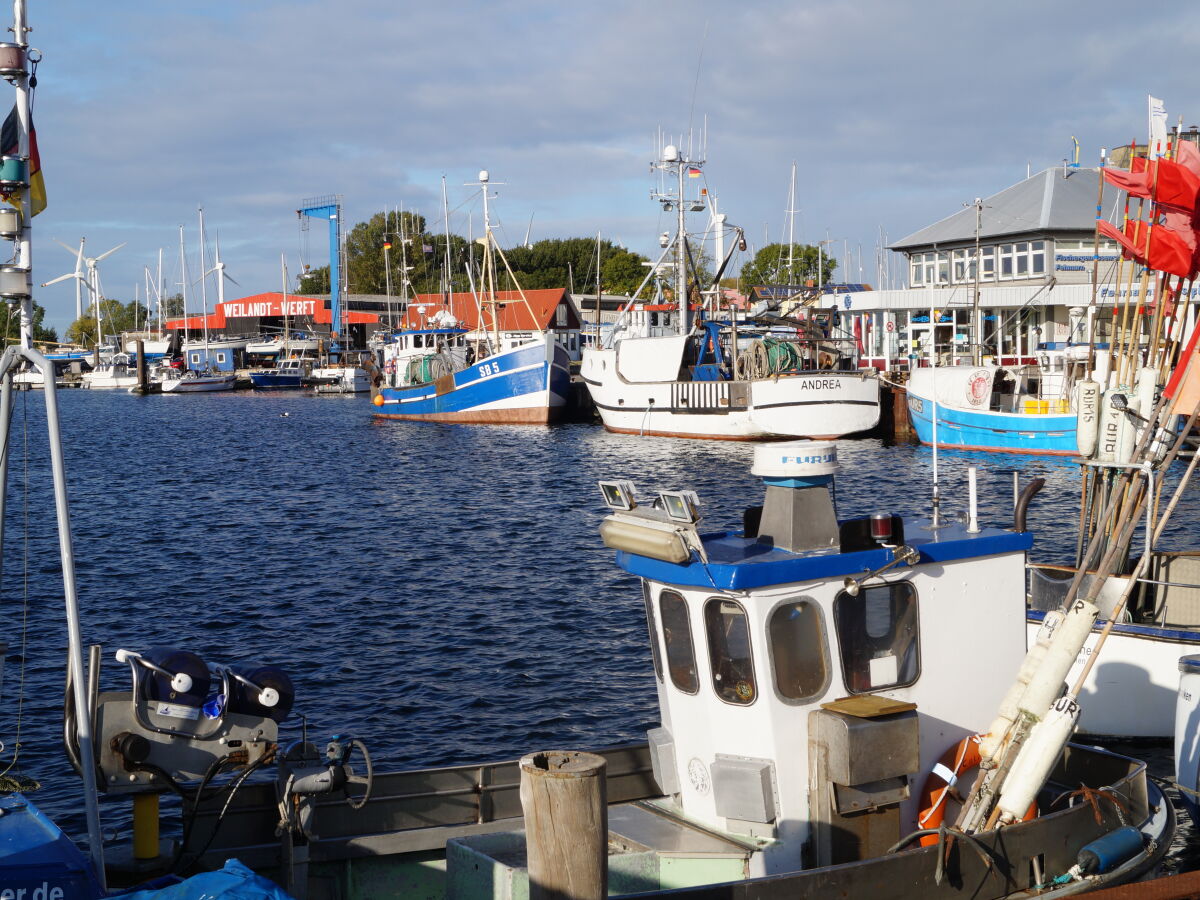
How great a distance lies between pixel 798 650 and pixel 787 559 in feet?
2.09

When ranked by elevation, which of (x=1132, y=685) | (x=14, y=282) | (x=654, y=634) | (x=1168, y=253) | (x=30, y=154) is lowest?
(x=1132, y=685)

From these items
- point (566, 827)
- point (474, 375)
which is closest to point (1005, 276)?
point (474, 375)

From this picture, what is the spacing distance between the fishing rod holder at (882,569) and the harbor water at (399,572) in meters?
4.59

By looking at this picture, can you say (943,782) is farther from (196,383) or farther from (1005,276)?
(196,383)

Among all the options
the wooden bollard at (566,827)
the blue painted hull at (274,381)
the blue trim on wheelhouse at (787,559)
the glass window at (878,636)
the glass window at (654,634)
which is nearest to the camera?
the wooden bollard at (566,827)

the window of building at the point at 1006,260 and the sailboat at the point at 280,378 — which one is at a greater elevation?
the window of building at the point at 1006,260

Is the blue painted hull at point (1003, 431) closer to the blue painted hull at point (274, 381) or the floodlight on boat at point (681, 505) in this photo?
the floodlight on boat at point (681, 505)

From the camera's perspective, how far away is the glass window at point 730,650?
324 inches

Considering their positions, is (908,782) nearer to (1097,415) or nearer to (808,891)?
(808,891)

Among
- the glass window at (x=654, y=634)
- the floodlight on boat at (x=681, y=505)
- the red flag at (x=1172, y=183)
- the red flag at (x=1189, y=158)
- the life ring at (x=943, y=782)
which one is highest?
the red flag at (x=1189, y=158)

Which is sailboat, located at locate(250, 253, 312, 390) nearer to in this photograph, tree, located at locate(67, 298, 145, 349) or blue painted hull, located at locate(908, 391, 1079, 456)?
tree, located at locate(67, 298, 145, 349)

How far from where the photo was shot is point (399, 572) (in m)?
26.6

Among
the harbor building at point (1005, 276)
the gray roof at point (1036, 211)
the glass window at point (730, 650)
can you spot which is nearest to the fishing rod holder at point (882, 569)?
the glass window at point (730, 650)

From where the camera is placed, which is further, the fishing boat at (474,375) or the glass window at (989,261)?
the fishing boat at (474,375)
